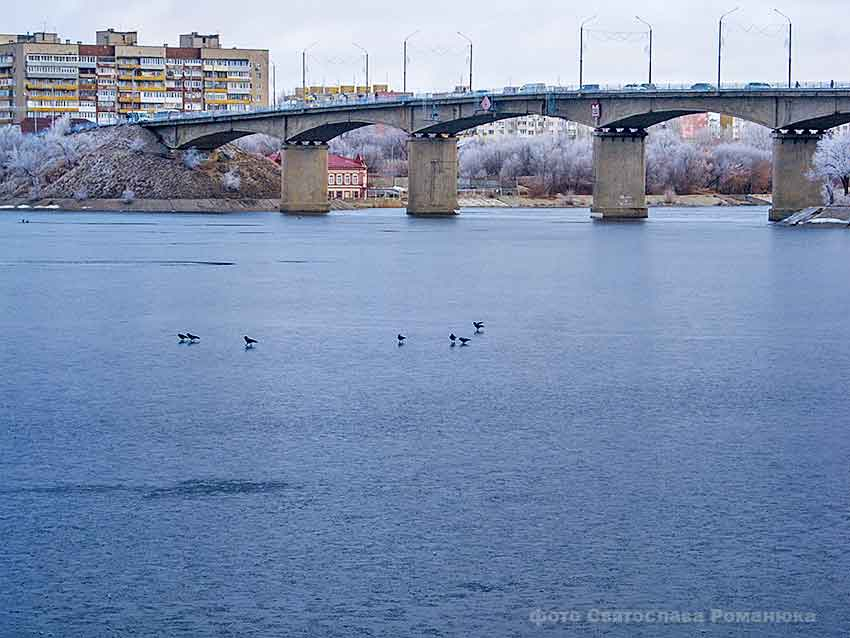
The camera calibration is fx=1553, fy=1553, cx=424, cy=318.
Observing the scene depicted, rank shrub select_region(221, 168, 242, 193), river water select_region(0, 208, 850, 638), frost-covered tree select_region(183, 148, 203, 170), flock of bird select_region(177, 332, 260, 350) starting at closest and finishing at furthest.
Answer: river water select_region(0, 208, 850, 638) < flock of bird select_region(177, 332, 260, 350) < frost-covered tree select_region(183, 148, 203, 170) < shrub select_region(221, 168, 242, 193)

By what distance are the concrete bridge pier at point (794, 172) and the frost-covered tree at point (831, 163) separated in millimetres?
521

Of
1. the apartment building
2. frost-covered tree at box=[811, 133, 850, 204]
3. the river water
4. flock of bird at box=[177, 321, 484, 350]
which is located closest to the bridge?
frost-covered tree at box=[811, 133, 850, 204]

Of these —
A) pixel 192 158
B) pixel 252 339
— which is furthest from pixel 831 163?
pixel 252 339

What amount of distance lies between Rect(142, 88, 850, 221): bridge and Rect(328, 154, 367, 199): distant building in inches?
841

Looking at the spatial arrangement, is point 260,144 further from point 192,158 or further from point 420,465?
point 420,465

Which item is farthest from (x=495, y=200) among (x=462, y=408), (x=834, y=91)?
(x=462, y=408)

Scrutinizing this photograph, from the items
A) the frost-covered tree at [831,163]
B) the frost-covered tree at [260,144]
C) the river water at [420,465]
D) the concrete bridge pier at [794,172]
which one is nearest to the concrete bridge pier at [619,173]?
the concrete bridge pier at [794,172]

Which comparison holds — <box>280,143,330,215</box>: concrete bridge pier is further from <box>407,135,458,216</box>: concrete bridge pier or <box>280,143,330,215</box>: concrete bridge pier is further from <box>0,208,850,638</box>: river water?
<box>0,208,850,638</box>: river water

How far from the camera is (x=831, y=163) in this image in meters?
82.3

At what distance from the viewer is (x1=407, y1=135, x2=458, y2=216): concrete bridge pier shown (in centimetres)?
9656

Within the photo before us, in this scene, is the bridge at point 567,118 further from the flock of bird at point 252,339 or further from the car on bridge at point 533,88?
the flock of bird at point 252,339

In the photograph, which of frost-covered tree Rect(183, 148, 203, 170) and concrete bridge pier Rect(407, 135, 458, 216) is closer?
concrete bridge pier Rect(407, 135, 458, 216)

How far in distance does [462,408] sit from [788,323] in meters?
12.8

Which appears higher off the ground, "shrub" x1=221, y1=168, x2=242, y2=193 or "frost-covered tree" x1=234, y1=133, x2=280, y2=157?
"frost-covered tree" x1=234, y1=133, x2=280, y2=157
